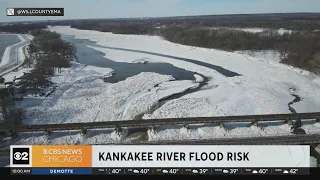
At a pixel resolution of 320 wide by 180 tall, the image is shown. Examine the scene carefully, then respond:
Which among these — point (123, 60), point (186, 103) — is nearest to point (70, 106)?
point (186, 103)

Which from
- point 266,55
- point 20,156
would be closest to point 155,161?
point 20,156

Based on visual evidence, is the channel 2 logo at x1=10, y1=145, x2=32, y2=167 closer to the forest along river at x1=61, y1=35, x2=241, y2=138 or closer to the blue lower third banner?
the blue lower third banner

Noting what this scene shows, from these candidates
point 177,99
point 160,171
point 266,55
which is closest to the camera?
point 160,171

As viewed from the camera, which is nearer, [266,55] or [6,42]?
[266,55]

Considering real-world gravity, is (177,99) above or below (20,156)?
below

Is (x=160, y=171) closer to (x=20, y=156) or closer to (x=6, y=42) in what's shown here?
(x=20, y=156)
